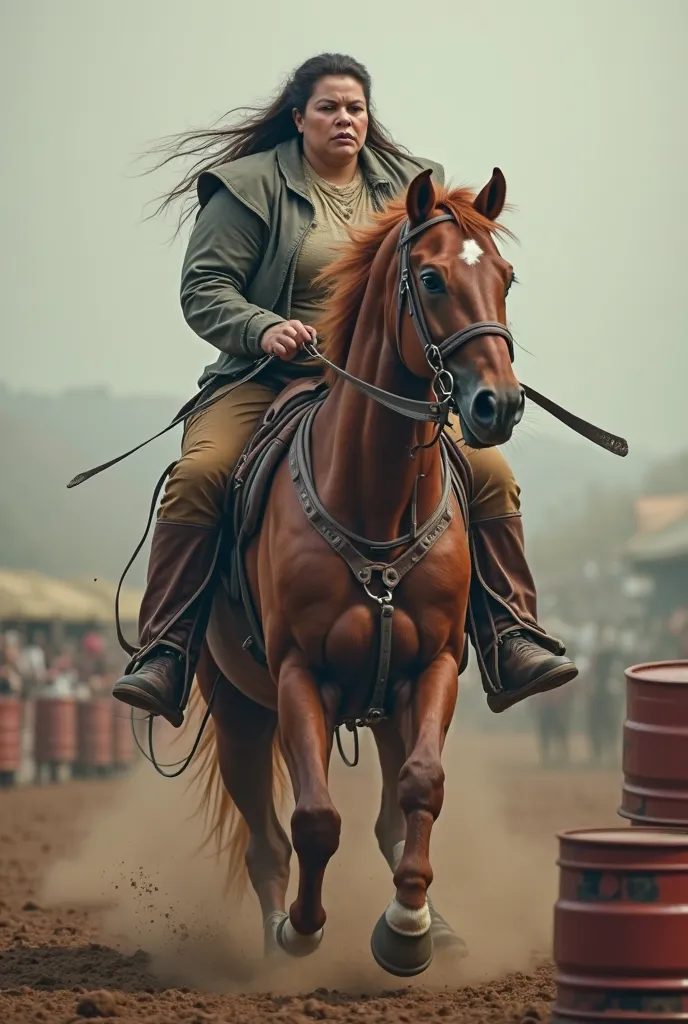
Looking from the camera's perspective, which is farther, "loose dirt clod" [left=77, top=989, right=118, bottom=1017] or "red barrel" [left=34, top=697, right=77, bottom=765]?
"red barrel" [left=34, top=697, right=77, bottom=765]

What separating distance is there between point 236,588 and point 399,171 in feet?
6.18

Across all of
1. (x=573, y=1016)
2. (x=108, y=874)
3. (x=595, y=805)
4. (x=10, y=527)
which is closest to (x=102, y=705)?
(x=595, y=805)

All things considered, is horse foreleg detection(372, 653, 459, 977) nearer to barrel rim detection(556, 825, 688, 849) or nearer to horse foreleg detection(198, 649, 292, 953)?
barrel rim detection(556, 825, 688, 849)

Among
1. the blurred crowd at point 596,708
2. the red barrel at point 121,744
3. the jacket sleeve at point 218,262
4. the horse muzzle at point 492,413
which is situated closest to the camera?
the horse muzzle at point 492,413

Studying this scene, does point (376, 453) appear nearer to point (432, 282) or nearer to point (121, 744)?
point (432, 282)

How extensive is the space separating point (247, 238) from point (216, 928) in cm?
315

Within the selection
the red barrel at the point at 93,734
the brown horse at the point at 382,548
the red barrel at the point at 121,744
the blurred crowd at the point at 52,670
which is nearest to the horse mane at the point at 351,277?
the brown horse at the point at 382,548

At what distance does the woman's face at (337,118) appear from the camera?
24.9ft

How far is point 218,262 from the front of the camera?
7.59 metres

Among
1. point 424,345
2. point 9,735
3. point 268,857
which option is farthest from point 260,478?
point 9,735

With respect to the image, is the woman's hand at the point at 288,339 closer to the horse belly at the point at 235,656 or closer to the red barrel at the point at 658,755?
the horse belly at the point at 235,656

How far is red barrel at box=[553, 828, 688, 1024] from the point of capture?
5316mm

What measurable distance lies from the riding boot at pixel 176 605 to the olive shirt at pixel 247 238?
0.75m

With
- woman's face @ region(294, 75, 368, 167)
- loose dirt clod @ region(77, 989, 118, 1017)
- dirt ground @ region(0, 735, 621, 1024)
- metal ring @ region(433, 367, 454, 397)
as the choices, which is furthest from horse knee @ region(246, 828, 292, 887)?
metal ring @ region(433, 367, 454, 397)
